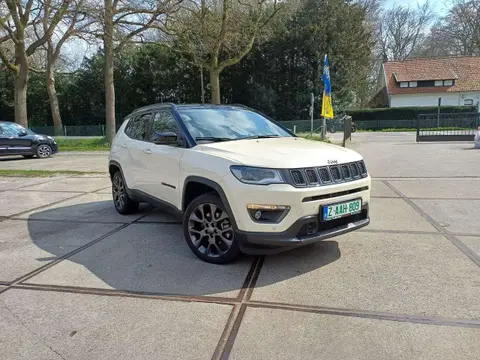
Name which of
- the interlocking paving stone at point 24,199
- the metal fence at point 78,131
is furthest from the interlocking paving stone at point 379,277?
the metal fence at point 78,131

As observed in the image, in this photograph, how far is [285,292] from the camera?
3203 mm

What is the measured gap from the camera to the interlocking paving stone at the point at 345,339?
236 cm

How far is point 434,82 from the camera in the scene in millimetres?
39719

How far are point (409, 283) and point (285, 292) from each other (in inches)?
45.4

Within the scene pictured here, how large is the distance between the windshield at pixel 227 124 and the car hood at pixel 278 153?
291 mm

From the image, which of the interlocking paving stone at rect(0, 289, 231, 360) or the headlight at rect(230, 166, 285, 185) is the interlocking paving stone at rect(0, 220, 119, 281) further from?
the headlight at rect(230, 166, 285, 185)

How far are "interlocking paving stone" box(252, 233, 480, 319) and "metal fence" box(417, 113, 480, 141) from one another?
608 inches

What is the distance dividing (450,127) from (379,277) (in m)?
18.6

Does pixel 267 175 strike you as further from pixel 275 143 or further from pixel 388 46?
pixel 388 46

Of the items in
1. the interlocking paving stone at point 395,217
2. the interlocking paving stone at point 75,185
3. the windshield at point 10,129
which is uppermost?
the windshield at point 10,129

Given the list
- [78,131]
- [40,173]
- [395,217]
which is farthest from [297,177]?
[78,131]

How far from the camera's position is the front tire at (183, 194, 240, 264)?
3.74m

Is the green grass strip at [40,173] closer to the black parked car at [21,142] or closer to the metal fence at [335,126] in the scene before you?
the black parked car at [21,142]

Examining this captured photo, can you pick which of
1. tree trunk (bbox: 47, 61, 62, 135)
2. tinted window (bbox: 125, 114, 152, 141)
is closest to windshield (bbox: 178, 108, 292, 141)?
tinted window (bbox: 125, 114, 152, 141)
